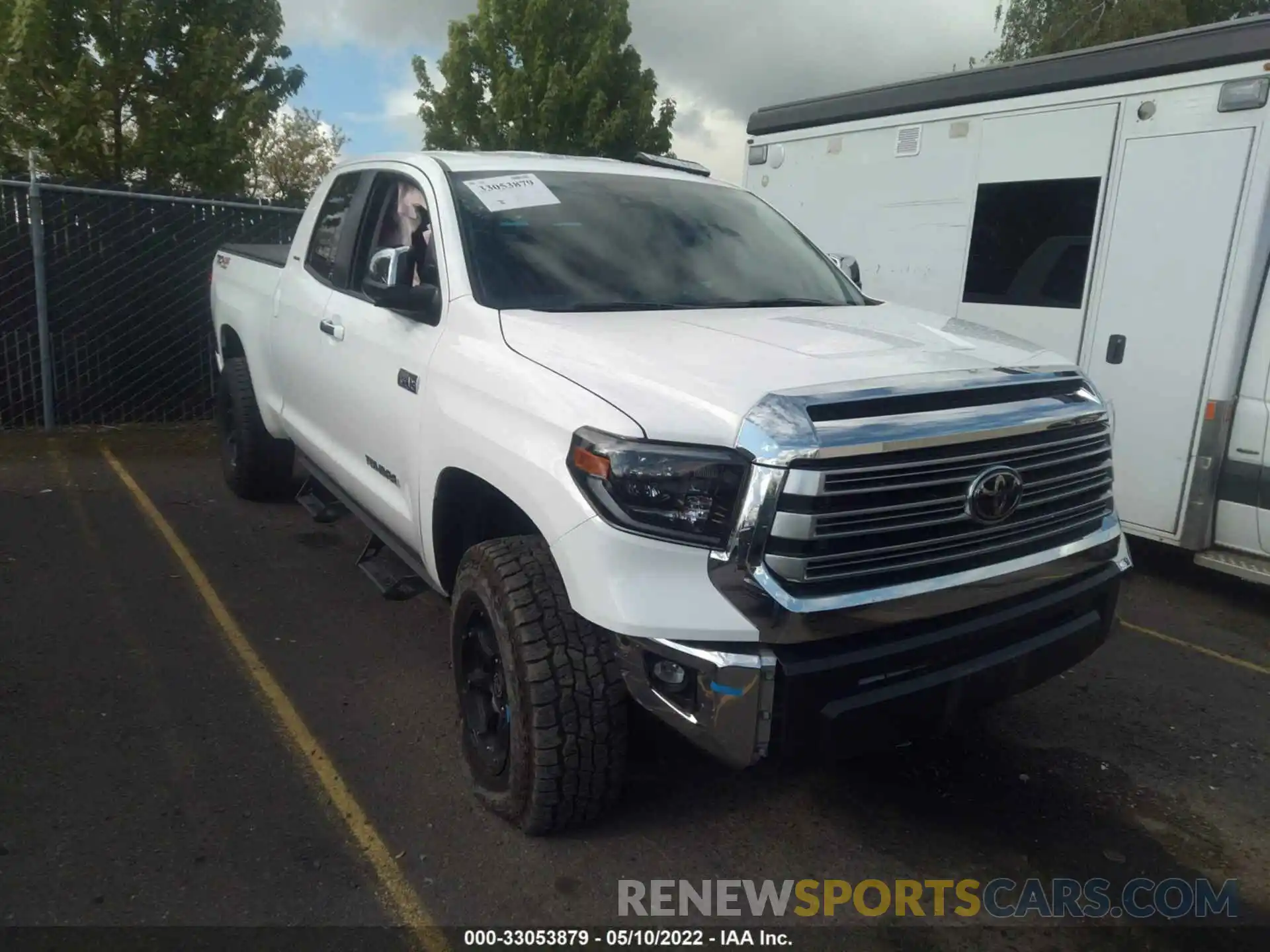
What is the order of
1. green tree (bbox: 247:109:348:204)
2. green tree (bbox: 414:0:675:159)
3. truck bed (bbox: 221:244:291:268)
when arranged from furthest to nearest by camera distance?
green tree (bbox: 247:109:348:204), green tree (bbox: 414:0:675:159), truck bed (bbox: 221:244:291:268)

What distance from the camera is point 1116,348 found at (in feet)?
18.6

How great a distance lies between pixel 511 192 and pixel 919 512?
201cm

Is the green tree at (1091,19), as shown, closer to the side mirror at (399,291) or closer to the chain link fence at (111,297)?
the chain link fence at (111,297)

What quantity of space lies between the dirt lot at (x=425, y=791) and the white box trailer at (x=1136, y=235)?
0.97m

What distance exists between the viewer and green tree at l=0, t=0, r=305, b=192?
33.5 ft

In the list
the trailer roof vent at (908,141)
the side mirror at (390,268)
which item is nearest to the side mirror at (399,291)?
the side mirror at (390,268)

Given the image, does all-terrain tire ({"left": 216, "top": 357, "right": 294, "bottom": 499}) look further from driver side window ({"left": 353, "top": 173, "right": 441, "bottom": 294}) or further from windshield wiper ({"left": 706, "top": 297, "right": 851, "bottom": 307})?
windshield wiper ({"left": 706, "top": 297, "right": 851, "bottom": 307})

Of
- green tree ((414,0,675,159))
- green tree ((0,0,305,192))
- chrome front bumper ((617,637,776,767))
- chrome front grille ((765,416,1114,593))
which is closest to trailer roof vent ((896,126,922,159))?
chrome front grille ((765,416,1114,593))

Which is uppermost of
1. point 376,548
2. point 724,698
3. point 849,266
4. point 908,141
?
point 908,141

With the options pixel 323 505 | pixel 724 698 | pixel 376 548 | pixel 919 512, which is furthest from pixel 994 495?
pixel 323 505

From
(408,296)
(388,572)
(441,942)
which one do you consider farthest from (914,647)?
(388,572)

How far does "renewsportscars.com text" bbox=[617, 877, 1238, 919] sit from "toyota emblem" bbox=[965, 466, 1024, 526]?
1074 millimetres

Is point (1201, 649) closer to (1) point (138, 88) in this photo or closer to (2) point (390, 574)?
(2) point (390, 574)

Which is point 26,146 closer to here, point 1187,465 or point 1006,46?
point 1187,465
